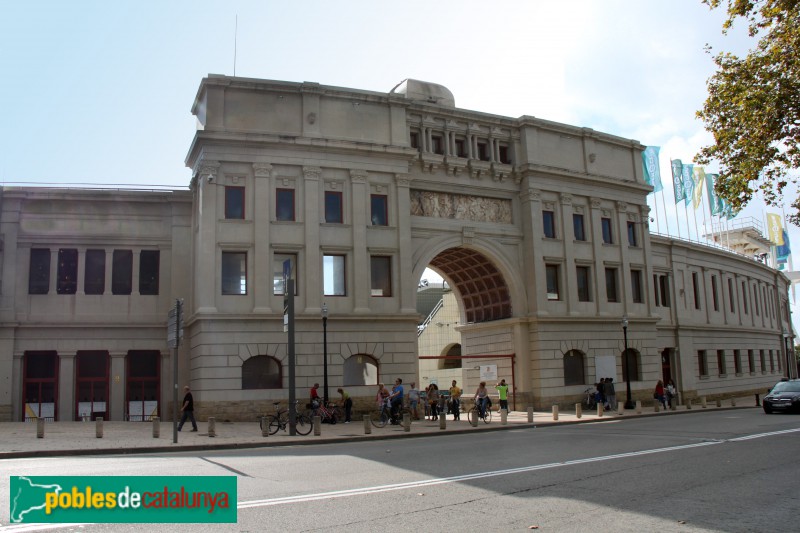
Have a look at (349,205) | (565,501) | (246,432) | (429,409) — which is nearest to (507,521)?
(565,501)

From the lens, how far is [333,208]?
3250 centimetres

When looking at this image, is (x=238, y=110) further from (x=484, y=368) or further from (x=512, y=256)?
(x=484, y=368)

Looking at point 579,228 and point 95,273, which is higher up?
point 579,228

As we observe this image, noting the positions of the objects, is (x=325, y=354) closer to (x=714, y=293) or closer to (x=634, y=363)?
(x=634, y=363)

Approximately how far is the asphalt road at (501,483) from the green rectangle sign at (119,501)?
244 millimetres

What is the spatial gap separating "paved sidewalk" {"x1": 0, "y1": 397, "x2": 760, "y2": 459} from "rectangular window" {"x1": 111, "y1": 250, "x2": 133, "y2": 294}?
25.0 feet

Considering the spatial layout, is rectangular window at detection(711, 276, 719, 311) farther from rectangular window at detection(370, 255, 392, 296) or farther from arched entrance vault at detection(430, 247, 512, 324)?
rectangular window at detection(370, 255, 392, 296)

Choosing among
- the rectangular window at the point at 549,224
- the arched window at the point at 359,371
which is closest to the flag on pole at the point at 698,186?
the rectangular window at the point at 549,224

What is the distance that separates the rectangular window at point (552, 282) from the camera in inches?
1502

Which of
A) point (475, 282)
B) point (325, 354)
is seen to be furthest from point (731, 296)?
point (325, 354)

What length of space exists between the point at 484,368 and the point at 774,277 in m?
41.0

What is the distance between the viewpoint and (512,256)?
123 feet

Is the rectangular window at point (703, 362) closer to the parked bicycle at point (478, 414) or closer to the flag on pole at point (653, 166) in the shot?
the flag on pole at point (653, 166)

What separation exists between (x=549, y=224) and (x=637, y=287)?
799 cm
